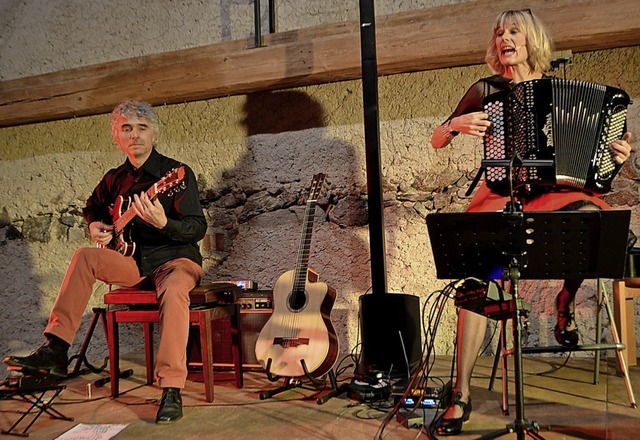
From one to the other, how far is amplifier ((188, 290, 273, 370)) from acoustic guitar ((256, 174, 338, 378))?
25cm

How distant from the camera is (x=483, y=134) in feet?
7.74

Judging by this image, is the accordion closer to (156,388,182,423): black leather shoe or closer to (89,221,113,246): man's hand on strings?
(156,388,182,423): black leather shoe

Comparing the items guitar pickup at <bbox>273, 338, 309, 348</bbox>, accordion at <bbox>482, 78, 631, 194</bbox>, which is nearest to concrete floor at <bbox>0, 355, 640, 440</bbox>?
guitar pickup at <bbox>273, 338, 309, 348</bbox>

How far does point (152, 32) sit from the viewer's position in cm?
462

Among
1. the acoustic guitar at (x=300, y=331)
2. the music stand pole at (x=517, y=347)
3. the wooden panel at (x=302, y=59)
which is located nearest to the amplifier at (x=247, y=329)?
the acoustic guitar at (x=300, y=331)

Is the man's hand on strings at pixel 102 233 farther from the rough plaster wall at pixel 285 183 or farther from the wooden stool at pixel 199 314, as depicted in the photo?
the rough plaster wall at pixel 285 183

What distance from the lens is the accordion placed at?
2291mm

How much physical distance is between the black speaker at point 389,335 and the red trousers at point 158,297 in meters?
0.93

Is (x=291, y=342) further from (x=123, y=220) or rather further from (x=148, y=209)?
(x=123, y=220)

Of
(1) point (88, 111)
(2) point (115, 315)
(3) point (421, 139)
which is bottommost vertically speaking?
(2) point (115, 315)

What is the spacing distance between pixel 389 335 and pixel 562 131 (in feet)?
4.38

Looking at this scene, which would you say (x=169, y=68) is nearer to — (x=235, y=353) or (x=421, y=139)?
(x=421, y=139)

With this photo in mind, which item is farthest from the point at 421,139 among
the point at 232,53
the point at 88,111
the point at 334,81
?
the point at 88,111

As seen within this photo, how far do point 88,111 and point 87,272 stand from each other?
2083mm
